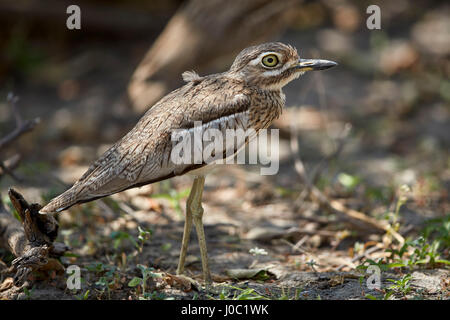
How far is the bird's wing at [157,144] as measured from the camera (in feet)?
10.9

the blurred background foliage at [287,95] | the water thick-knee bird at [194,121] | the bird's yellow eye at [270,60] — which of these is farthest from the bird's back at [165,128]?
the blurred background foliage at [287,95]

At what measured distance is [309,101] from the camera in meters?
7.23

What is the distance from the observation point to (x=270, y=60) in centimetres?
373

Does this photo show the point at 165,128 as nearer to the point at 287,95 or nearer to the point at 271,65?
the point at 271,65

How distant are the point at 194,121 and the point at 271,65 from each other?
666mm

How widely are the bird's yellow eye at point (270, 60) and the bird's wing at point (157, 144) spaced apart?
10.7 inches

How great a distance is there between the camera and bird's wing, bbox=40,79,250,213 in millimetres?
3320

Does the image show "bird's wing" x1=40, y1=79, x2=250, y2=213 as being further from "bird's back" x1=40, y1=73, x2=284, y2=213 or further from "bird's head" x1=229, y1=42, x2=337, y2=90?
"bird's head" x1=229, y1=42, x2=337, y2=90

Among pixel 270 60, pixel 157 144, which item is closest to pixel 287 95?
pixel 270 60

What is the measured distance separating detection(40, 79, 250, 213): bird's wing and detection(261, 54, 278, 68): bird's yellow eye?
0.89 ft

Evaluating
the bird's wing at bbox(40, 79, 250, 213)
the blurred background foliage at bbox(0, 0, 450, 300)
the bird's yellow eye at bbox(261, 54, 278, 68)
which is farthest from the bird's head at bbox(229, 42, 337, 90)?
the blurred background foliage at bbox(0, 0, 450, 300)
